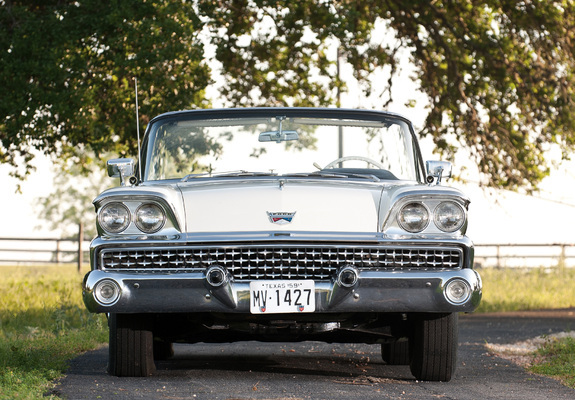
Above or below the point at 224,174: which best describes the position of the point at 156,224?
below

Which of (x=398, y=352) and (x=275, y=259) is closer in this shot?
(x=275, y=259)

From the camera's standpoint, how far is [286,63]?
1873cm

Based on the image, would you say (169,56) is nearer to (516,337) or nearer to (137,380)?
(516,337)

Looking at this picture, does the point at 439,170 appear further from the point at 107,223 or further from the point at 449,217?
the point at 107,223

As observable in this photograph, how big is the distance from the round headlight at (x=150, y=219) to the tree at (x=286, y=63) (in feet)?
29.8

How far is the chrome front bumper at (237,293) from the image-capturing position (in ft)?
18.2

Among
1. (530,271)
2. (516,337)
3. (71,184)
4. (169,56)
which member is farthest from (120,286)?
(71,184)

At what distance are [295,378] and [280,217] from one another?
4.74ft

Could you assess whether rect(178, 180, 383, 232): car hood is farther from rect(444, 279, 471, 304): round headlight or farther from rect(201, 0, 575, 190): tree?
rect(201, 0, 575, 190): tree

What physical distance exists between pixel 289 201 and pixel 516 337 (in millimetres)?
6615

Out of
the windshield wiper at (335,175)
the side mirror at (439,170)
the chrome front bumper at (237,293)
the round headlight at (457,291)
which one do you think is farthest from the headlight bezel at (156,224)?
the side mirror at (439,170)

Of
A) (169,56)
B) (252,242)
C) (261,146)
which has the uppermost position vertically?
(169,56)

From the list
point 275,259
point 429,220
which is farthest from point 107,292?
point 429,220

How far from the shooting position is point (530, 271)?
24.5 m
